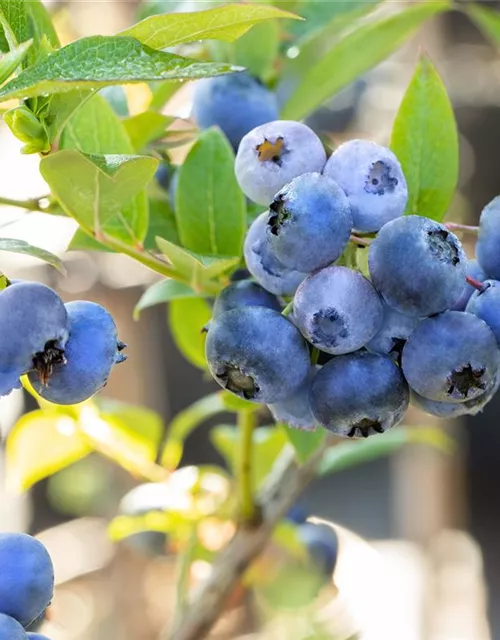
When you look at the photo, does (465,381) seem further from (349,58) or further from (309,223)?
(349,58)

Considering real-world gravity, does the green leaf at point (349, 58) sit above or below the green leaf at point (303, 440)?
above

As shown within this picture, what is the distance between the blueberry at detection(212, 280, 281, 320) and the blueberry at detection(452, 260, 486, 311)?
0.27 ft

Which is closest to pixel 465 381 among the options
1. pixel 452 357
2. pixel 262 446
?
pixel 452 357

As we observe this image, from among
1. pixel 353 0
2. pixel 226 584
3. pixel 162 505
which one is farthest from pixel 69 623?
pixel 353 0

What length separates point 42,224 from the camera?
0.62 meters

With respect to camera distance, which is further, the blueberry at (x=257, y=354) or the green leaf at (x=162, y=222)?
the green leaf at (x=162, y=222)

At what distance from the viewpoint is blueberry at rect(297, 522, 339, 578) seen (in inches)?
31.7

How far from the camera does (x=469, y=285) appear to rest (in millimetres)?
390

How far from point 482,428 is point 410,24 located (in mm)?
1781

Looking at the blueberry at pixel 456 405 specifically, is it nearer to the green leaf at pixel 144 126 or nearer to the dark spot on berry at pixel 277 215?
the dark spot on berry at pixel 277 215

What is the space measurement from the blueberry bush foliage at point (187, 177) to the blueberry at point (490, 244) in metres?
0.06

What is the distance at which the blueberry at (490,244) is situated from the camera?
39cm

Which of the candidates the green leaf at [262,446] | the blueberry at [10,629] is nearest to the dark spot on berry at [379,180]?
the blueberry at [10,629]

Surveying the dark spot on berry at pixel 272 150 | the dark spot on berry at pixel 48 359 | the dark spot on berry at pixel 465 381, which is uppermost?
the dark spot on berry at pixel 272 150
